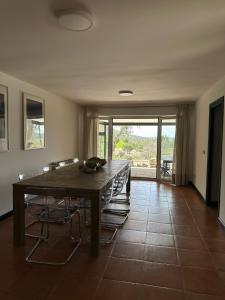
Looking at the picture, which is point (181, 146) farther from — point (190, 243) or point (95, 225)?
Answer: point (95, 225)

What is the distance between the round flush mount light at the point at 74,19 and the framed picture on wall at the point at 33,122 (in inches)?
96.2

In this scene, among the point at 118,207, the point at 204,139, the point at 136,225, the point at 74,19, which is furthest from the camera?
the point at 204,139

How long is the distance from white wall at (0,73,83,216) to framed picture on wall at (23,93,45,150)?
10 centimetres

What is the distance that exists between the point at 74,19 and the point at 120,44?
0.67 meters

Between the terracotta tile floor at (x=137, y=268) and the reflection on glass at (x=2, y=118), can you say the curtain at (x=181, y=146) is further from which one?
the reflection on glass at (x=2, y=118)

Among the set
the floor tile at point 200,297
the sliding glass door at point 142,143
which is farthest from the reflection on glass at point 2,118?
the sliding glass door at point 142,143

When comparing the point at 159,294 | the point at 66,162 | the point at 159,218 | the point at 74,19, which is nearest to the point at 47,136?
the point at 66,162

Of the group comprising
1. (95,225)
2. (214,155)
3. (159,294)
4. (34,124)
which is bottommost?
(159,294)

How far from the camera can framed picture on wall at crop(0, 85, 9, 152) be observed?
139 inches

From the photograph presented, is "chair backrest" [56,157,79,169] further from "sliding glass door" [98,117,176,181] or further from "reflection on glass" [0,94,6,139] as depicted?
"reflection on glass" [0,94,6,139]

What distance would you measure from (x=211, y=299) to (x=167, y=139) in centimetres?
512

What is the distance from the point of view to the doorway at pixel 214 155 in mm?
Answer: 4309

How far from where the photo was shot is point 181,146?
245 inches

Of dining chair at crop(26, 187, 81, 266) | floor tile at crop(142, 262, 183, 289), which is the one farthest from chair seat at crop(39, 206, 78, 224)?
floor tile at crop(142, 262, 183, 289)
